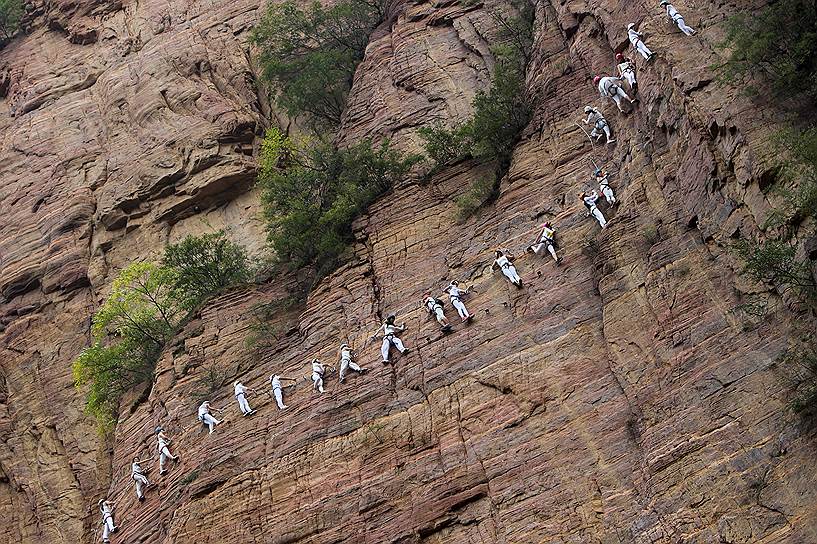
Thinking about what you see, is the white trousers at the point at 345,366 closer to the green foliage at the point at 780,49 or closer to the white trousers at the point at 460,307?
the white trousers at the point at 460,307

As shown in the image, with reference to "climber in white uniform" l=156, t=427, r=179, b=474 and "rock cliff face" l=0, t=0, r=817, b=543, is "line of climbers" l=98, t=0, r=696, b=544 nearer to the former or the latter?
"climber in white uniform" l=156, t=427, r=179, b=474

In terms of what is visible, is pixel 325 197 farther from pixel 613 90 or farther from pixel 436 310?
pixel 613 90

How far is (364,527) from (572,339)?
20.4ft

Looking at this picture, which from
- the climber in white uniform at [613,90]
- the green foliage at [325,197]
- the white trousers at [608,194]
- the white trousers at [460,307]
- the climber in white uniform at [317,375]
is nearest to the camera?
the white trousers at [608,194]

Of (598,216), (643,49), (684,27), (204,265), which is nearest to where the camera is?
(598,216)

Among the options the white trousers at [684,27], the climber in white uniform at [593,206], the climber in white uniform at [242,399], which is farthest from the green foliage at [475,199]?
the climber in white uniform at [242,399]

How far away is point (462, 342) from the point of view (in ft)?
81.0

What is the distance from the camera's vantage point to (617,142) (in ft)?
85.2

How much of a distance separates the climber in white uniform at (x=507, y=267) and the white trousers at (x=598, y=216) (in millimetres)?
2325

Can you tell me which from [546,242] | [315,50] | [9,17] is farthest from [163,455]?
[9,17]

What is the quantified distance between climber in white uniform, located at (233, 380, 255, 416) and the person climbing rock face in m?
5.48

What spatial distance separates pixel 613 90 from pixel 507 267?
5466 millimetres

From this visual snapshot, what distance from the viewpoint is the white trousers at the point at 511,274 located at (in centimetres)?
2483

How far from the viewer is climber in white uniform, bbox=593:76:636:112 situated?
26.0m
